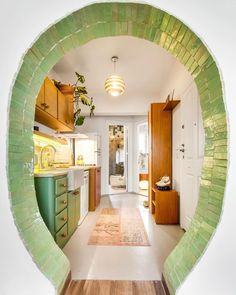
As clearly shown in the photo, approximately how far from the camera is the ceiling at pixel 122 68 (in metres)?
2.79

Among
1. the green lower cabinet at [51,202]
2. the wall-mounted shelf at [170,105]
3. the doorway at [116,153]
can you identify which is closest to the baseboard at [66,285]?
the green lower cabinet at [51,202]

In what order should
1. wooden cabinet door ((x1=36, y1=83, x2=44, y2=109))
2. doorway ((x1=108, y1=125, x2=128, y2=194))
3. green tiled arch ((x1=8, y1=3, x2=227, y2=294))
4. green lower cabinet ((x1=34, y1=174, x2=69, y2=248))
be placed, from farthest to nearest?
doorway ((x1=108, y1=125, x2=128, y2=194)) < wooden cabinet door ((x1=36, y1=83, x2=44, y2=109)) < green lower cabinet ((x1=34, y1=174, x2=69, y2=248)) < green tiled arch ((x1=8, y1=3, x2=227, y2=294))

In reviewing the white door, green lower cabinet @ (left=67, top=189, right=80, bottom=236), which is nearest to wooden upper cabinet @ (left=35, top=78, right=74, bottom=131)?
green lower cabinet @ (left=67, top=189, right=80, bottom=236)

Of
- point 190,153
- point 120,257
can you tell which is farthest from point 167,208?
point 120,257

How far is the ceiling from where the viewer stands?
2789 millimetres

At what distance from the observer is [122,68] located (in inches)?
137

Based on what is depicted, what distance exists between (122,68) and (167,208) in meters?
2.57

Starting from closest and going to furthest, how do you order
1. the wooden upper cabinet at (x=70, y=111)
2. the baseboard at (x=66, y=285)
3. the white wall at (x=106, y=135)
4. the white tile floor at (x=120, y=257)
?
the baseboard at (x=66, y=285) < the white tile floor at (x=120, y=257) < the wooden upper cabinet at (x=70, y=111) < the white wall at (x=106, y=135)

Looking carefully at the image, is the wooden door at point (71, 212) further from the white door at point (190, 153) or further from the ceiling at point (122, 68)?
the ceiling at point (122, 68)

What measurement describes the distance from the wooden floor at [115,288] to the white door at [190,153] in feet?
3.84

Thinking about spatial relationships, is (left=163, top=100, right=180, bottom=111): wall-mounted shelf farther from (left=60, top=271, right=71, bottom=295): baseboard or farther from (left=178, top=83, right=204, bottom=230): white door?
(left=60, top=271, right=71, bottom=295): baseboard

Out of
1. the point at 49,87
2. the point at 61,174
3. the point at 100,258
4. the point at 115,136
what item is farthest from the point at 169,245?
the point at 115,136

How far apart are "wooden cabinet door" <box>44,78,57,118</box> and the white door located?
1.83 metres

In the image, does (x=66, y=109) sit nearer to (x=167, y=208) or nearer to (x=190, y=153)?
(x=190, y=153)
